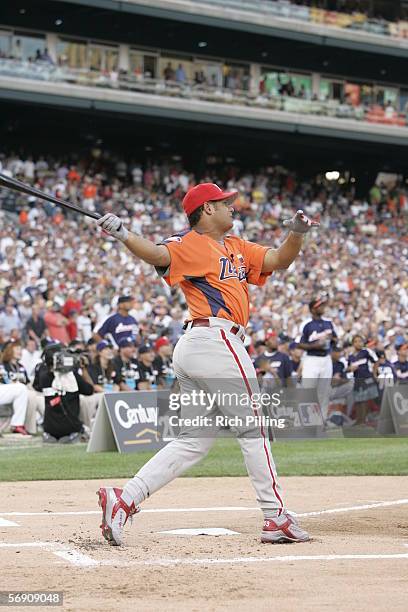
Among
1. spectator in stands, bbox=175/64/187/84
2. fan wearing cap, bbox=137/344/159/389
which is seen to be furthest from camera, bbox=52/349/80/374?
spectator in stands, bbox=175/64/187/84

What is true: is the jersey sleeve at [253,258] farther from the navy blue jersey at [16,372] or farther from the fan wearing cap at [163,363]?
the fan wearing cap at [163,363]

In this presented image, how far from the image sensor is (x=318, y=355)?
1559cm

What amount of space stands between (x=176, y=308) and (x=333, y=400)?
21.0 feet

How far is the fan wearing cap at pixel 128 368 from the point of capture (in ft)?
51.3

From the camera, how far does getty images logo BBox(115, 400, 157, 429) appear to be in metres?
12.9

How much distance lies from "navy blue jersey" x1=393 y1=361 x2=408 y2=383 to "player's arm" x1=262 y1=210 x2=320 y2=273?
1118 centimetres

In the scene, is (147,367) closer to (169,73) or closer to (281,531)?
(281,531)

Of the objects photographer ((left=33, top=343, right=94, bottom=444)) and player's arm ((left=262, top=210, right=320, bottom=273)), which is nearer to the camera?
player's arm ((left=262, top=210, right=320, bottom=273))

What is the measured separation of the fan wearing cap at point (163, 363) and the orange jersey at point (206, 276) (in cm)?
1063

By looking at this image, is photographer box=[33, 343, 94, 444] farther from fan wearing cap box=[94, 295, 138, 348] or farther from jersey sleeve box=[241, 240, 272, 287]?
jersey sleeve box=[241, 240, 272, 287]

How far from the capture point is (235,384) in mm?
6195

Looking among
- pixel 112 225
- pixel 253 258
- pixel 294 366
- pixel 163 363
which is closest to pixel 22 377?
pixel 163 363

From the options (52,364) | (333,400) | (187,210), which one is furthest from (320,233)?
(187,210)

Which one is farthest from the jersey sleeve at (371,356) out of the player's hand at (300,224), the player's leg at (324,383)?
the player's hand at (300,224)
